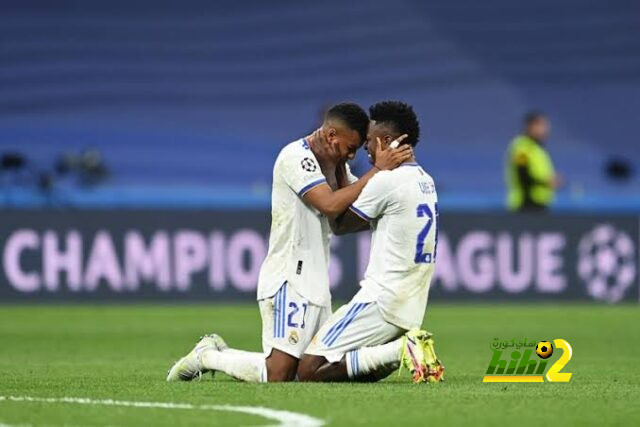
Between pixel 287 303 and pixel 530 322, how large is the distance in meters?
7.16

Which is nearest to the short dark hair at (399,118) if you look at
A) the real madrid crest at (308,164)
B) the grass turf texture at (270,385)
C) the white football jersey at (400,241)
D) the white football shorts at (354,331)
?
the white football jersey at (400,241)

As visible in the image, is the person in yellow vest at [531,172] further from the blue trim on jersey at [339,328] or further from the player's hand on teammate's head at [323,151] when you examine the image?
the blue trim on jersey at [339,328]

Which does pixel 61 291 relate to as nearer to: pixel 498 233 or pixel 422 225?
pixel 498 233

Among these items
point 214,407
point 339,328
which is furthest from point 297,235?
point 214,407

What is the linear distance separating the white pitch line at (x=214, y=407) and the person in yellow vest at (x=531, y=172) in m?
11.6

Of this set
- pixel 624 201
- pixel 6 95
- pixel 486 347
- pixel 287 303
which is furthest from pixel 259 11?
pixel 287 303

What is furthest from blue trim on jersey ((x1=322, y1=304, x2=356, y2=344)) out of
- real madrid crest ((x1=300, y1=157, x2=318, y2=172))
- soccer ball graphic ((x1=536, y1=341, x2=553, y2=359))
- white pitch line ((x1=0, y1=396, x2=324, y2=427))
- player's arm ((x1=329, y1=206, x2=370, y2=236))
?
white pitch line ((x1=0, y1=396, x2=324, y2=427))

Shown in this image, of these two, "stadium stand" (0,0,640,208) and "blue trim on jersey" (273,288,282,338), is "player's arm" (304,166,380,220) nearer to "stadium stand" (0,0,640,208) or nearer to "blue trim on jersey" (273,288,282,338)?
"blue trim on jersey" (273,288,282,338)

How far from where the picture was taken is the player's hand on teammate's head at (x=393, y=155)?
28.9ft

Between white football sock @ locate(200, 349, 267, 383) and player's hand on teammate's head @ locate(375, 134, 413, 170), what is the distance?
3.95ft

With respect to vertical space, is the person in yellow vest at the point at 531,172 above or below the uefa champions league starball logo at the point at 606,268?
above

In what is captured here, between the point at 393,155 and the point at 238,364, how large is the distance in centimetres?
138

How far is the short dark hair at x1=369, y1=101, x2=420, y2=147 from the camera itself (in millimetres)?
8836

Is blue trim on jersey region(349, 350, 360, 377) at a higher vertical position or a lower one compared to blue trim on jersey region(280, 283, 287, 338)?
lower
